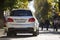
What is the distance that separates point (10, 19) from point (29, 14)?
143 centimetres

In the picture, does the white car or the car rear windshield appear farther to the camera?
the car rear windshield

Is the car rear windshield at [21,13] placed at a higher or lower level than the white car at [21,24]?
higher

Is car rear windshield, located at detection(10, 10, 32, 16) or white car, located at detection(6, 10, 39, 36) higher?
car rear windshield, located at detection(10, 10, 32, 16)

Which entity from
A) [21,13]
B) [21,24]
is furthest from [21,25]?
[21,13]

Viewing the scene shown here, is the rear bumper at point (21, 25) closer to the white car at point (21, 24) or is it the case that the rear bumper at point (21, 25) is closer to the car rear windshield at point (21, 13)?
the white car at point (21, 24)

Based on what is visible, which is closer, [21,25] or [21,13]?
[21,25]

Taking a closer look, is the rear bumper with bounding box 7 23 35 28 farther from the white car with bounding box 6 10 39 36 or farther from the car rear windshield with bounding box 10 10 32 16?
the car rear windshield with bounding box 10 10 32 16

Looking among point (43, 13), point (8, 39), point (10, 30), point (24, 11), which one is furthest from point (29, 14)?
point (43, 13)

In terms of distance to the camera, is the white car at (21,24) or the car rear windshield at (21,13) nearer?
the white car at (21,24)

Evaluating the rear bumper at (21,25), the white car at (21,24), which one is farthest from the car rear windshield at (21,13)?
the rear bumper at (21,25)

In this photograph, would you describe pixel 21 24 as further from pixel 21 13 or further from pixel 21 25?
pixel 21 13

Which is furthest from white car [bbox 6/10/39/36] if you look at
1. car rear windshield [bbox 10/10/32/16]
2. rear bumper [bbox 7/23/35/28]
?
car rear windshield [bbox 10/10/32/16]

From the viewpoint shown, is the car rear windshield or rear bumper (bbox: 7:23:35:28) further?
the car rear windshield

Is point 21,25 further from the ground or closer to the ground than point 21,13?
closer to the ground
